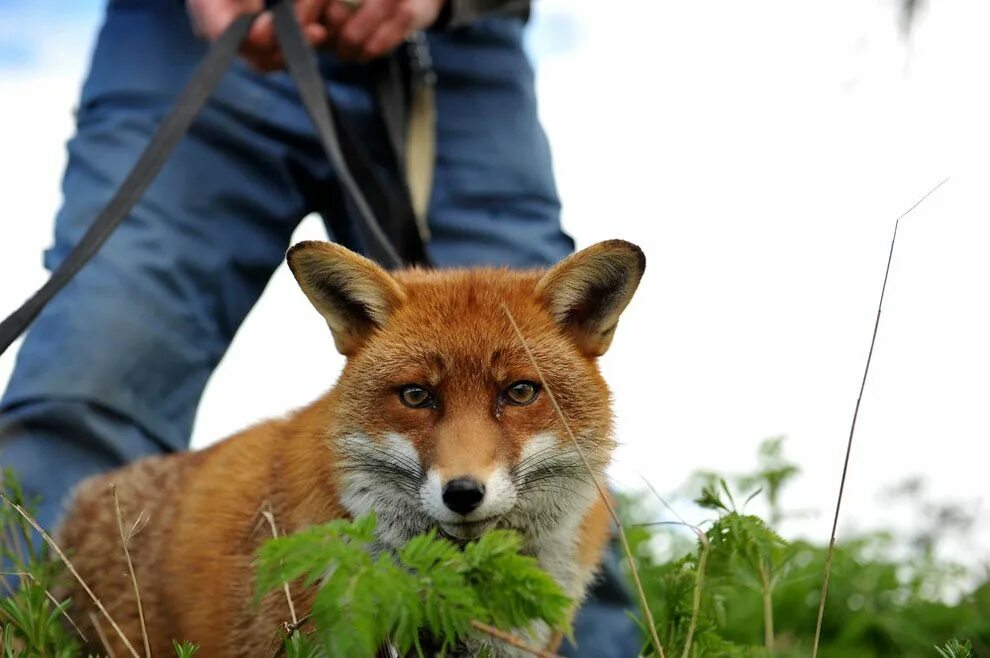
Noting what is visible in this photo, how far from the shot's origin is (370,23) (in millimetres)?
4465

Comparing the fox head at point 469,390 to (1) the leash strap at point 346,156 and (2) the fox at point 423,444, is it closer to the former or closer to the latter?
(2) the fox at point 423,444

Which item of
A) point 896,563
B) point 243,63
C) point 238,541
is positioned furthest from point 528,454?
point 896,563

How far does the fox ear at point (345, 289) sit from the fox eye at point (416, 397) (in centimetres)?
32

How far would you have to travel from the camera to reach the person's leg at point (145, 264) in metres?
4.46

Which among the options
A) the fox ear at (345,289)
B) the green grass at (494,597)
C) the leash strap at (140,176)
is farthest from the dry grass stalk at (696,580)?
the leash strap at (140,176)

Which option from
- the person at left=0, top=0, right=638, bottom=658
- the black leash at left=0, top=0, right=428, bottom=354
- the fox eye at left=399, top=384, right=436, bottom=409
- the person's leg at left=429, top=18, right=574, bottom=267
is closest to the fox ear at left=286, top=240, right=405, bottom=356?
the fox eye at left=399, top=384, right=436, bottom=409

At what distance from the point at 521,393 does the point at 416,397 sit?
1.05ft

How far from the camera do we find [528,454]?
10.1ft

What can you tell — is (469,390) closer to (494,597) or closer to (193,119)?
(494,597)

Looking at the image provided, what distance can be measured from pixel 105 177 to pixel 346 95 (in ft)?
4.04

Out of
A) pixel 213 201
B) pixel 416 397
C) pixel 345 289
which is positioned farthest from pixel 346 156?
pixel 416 397

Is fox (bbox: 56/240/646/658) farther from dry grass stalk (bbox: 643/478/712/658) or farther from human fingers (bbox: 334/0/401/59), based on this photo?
human fingers (bbox: 334/0/401/59)

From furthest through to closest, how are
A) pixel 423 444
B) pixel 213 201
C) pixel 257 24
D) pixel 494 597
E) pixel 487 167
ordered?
pixel 487 167
pixel 213 201
pixel 257 24
pixel 423 444
pixel 494 597

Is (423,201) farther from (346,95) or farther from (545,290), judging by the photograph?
(545,290)
